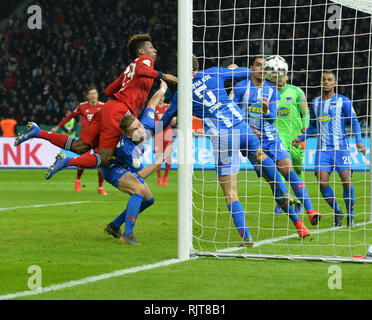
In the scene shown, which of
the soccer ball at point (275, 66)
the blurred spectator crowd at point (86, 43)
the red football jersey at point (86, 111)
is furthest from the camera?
the blurred spectator crowd at point (86, 43)

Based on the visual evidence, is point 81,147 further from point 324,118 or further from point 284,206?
point 324,118

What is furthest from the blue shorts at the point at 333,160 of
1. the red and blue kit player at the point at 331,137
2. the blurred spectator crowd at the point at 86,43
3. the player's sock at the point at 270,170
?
the blurred spectator crowd at the point at 86,43

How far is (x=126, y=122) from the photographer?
316 inches

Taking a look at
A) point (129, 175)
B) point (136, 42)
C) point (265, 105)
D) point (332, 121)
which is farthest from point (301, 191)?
point (136, 42)

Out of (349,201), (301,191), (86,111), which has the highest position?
(86,111)

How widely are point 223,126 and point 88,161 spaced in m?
1.73

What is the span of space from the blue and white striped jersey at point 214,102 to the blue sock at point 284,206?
114cm

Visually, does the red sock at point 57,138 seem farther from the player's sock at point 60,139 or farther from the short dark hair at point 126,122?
the short dark hair at point 126,122

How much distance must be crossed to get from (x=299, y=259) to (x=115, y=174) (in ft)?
8.13

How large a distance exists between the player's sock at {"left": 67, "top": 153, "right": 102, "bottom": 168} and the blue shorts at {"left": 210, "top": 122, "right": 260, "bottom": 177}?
141 centimetres

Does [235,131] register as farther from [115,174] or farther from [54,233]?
[54,233]

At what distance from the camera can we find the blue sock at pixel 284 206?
26.4 feet

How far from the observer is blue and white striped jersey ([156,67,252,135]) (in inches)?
295
